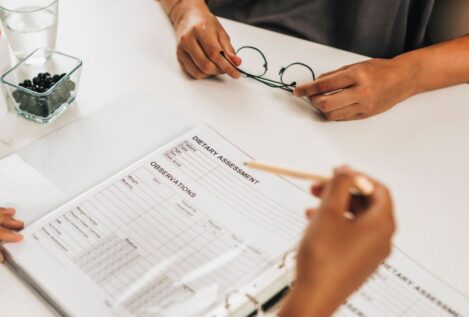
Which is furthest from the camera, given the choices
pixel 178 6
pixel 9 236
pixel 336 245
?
pixel 178 6

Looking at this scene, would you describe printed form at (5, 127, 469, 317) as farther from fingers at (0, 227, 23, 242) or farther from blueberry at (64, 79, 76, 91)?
blueberry at (64, 79, 76, 91)

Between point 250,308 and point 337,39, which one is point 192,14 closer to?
point 337,39

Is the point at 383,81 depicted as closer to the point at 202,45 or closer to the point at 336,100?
the point at 336,100

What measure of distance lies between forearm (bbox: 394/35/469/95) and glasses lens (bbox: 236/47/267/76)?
0.77ft

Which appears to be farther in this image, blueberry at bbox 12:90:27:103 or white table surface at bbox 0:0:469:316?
blueberry at bbox 12:90:27:103

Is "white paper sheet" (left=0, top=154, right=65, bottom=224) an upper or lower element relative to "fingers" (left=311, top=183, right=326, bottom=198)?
lower

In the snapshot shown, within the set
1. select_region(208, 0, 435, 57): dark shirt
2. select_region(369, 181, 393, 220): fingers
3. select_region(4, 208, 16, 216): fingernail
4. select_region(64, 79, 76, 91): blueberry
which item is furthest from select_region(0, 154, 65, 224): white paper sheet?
select_region(208, 0, 435, 57): dark shirt

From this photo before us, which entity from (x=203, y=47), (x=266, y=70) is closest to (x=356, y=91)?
(x=266, y=70)

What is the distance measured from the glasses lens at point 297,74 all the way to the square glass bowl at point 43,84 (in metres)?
0.35

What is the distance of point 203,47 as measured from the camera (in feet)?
3.31

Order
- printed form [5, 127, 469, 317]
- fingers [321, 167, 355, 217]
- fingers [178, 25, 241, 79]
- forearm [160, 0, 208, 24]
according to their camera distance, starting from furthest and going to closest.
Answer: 1. forearm [160, 0, 208, 24]
2. fingers [178, 25, 241, 79]
3. printed form [5, 127, 469, 317]
4. fingers [321, 167, 355, 217]

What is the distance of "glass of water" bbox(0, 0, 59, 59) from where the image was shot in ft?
3.19

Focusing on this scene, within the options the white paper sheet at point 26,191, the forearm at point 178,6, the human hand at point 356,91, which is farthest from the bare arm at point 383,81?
the white paper sheet at point 26,191

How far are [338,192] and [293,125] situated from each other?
1.49ft
